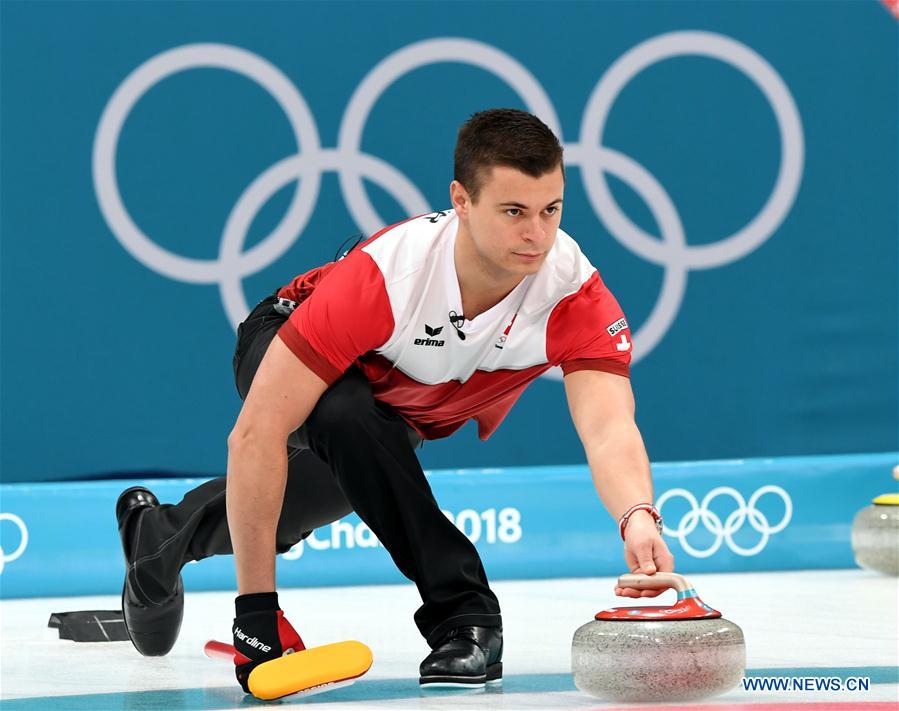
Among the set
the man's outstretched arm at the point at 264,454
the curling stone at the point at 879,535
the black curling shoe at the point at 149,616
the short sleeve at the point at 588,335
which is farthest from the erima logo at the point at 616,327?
the curling stone at the point at 879,535

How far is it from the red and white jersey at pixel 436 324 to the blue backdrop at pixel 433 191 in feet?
9.12

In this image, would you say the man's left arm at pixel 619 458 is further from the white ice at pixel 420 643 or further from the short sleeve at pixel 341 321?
the short sleeve at pixel 341 321

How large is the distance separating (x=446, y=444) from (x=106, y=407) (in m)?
1.45

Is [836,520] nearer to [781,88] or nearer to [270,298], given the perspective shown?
[781,88]

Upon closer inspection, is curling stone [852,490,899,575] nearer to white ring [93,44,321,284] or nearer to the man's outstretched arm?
white ring [93,44,321,284]

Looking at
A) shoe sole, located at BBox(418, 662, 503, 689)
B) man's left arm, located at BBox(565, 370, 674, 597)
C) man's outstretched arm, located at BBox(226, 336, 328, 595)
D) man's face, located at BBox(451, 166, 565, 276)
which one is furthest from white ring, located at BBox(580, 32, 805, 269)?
shoe sole, located at BBox(418, 662, 503, 689)

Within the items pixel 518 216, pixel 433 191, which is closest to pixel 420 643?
pixel 518 216

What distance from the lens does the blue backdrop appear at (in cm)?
583

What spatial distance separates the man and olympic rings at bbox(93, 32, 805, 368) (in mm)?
2751

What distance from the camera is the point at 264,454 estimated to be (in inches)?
115

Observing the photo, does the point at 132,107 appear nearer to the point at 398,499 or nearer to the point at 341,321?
the point at 341,321

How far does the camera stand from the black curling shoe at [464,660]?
289cm

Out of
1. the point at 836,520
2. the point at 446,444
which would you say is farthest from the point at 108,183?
the point at 836,520

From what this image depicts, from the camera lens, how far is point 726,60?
6141 mm
